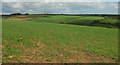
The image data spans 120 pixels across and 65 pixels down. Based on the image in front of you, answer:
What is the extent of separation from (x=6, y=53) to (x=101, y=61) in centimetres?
1427

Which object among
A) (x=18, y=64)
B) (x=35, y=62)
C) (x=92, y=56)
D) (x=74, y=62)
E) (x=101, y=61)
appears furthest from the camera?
(x=92, y=56)

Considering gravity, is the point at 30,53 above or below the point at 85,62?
above

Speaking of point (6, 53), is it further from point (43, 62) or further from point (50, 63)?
point (50, 63)

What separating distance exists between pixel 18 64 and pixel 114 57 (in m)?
15.2

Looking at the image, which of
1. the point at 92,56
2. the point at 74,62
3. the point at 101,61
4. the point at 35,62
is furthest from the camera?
the point at 92,56

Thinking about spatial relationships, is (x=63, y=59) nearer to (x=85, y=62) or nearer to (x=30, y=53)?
(x=85, y=62)

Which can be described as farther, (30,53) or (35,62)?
(30,53)

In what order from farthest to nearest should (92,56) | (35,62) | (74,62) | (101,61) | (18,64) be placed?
(92,56)
(101,61)
(74,62)
(35,62)
(18,64)

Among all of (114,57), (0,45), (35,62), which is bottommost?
(114,57)

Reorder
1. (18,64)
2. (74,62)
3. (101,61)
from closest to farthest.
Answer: (18,64) → (74,62) → (101,61)

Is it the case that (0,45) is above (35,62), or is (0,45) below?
above

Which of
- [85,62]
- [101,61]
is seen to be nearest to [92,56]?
[101,61]

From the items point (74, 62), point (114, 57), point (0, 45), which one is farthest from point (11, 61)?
point (114, 57)

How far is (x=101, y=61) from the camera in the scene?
1377 centimetres
